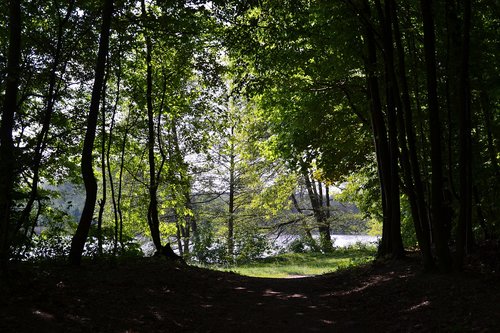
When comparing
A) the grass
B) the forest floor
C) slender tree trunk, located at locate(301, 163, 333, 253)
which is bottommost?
the grass

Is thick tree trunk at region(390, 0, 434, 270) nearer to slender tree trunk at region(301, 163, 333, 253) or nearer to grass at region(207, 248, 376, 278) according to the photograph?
grass at region(207, 248, 376, 278)

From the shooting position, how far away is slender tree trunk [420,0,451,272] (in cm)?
798

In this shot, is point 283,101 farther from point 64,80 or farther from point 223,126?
point 64,80

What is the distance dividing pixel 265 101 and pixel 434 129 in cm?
871

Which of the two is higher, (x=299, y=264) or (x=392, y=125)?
(x=392, y=125)

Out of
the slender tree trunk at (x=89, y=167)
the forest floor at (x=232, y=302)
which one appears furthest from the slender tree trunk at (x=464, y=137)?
the slender tree trunk at (x=89, y=167)

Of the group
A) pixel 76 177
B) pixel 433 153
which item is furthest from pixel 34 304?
pixel 76 177

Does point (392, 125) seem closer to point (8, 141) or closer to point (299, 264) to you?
point (8, 141)

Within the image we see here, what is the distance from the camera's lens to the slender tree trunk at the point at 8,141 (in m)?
6.56

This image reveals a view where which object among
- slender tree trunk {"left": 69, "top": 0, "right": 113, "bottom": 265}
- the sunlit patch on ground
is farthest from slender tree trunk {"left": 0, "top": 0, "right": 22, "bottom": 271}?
slender tree trunk {"left": 69, "top": 0, "right": 113, "bottom": 265}

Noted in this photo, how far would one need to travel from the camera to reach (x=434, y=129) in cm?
809

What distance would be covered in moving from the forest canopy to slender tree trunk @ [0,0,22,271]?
4cm

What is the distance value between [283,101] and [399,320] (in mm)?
10430

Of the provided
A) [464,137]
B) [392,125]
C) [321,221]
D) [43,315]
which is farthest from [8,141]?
[321,221]
